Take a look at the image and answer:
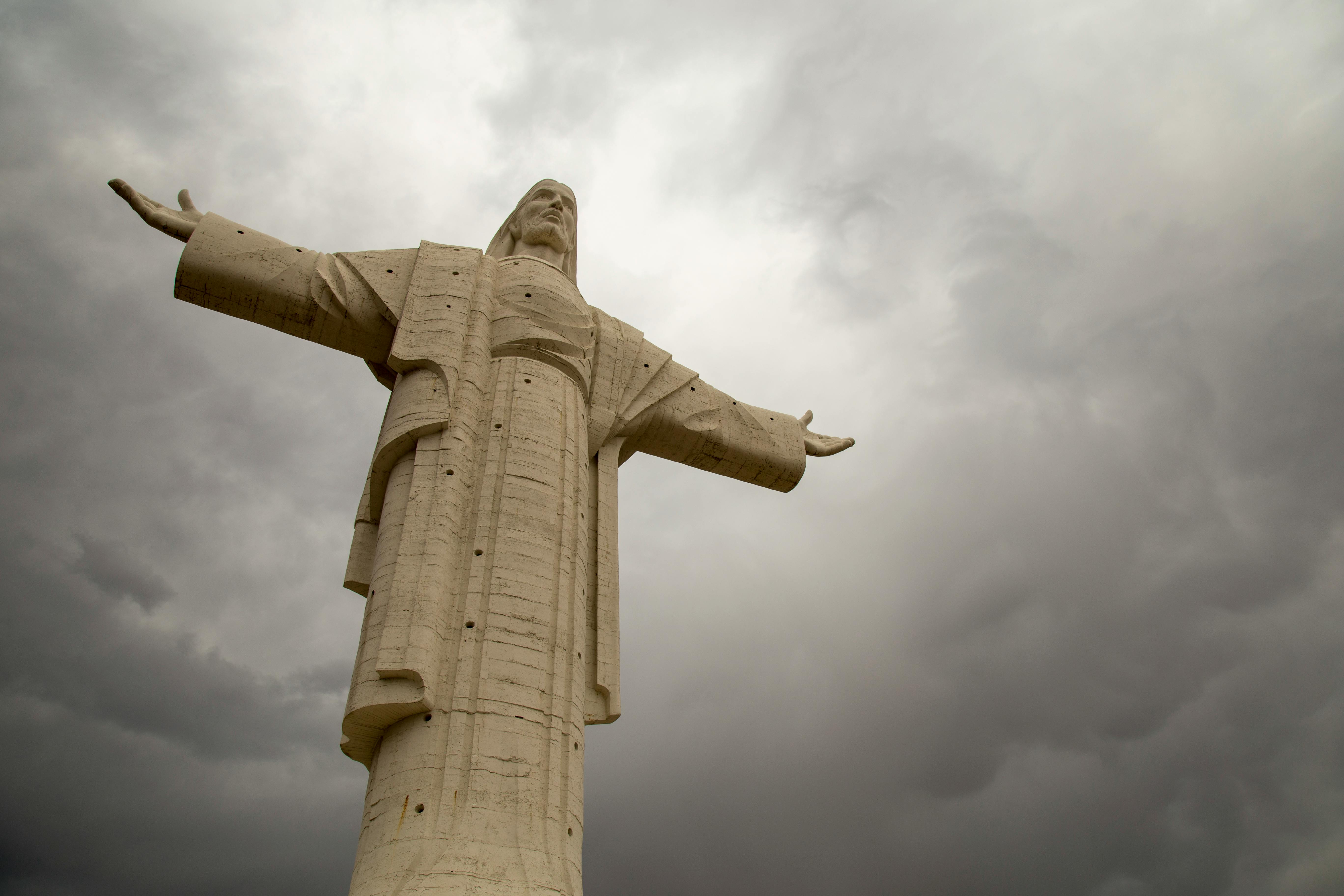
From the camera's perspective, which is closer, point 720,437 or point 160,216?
point 160,216

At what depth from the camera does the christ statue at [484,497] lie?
7.40 meters

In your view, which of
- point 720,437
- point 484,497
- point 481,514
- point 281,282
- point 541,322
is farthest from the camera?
point 720,437

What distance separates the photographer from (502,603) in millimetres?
8516

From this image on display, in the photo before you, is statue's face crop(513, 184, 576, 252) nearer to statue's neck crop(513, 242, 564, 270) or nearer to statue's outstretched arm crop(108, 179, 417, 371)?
statue's neck crop(513, 242, 564, 270)

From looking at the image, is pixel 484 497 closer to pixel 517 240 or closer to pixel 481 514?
pixel 481 514

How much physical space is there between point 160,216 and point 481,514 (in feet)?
17.5

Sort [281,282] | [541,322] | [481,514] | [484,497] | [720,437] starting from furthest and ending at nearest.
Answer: [720,437] → [541,322] → [281,282] → [484,497] → [481,514]

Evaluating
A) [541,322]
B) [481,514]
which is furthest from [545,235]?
[481,514]

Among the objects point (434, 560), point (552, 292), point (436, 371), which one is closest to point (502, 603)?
point (434, 560)

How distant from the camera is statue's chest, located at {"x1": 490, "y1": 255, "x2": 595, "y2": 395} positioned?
34.6 ft

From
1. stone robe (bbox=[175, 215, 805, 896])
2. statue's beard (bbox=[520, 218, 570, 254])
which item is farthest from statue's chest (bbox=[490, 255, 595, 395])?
statue's beard (bbox=[520, 218, 570, 254])

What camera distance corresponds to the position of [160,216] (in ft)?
33.6

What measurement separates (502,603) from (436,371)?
2.89 metres

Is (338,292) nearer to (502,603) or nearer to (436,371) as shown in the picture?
(436,371)
